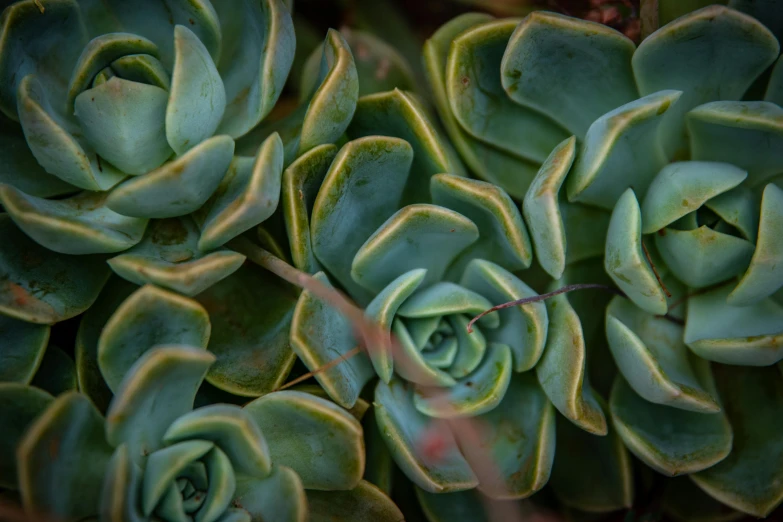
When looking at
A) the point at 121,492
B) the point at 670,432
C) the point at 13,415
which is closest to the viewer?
the point at 121,492

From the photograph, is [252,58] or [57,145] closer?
[57,145]

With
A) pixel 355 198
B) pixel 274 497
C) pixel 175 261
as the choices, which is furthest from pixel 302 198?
pixel 274 497

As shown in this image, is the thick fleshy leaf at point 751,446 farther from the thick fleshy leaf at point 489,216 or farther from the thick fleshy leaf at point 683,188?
the thick fleshy leaf at point 489,216

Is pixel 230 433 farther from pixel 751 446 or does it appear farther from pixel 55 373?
pixel 751 446

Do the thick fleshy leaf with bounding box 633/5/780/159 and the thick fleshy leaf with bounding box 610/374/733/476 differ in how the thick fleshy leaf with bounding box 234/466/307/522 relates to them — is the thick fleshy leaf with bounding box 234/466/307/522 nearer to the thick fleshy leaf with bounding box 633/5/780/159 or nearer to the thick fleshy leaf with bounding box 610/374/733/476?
the thick fleshy leaf with bounding box 610/374/733/476

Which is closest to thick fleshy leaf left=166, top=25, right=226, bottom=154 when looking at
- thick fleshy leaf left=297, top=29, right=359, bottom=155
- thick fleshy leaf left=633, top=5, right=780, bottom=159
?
thick fleshy leaf left=297, top=29, right=359, bottom=155

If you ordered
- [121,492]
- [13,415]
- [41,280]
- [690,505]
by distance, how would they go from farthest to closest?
[690,505]
[41,280]
[13,415]
[121,492]

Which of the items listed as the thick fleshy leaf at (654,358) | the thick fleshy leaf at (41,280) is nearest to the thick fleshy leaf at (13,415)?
the thick fleshy leaf at (41,280)
